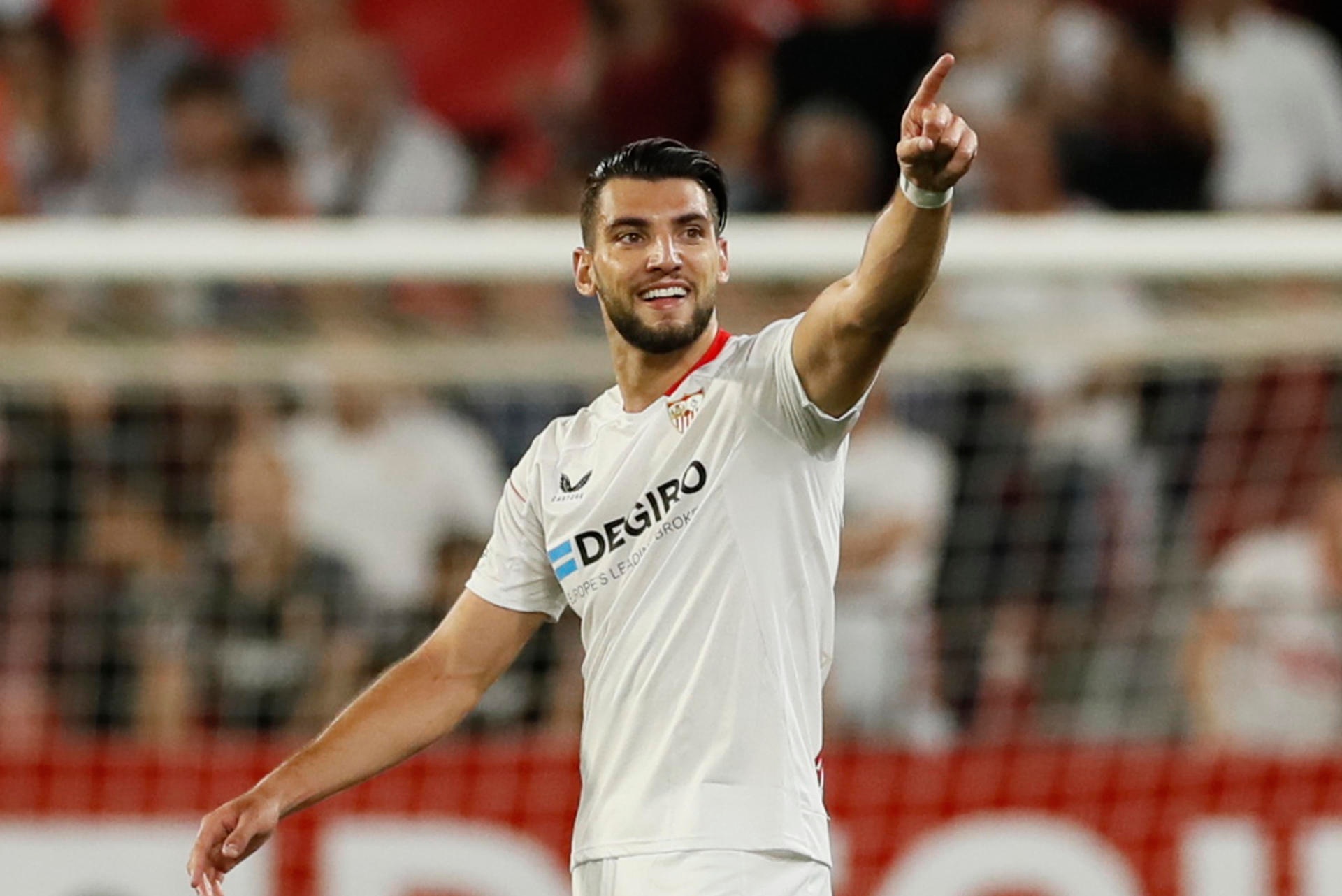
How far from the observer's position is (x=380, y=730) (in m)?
3.73

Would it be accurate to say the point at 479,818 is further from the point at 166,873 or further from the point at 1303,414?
the point at 1303,414

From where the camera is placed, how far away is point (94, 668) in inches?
280

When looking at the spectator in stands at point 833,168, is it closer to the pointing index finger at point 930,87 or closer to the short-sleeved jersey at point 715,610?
the short-sleeved jersey at point 715,610

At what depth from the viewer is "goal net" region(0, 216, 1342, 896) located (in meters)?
6.24

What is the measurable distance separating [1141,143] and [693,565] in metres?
5.63

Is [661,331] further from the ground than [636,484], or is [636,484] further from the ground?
[661,331]

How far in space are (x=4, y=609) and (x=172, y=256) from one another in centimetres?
188

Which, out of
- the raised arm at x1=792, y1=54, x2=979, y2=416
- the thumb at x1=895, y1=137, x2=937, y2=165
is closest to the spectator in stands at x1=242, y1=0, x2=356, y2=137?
the raised arm at x1=792, y1=54, x2=979, y2=416

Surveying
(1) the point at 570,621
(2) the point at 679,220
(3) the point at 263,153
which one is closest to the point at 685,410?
(2) the point at 679,220

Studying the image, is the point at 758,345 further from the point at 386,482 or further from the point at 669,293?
the point at 386,482

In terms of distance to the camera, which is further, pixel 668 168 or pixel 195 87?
pixel 195 87

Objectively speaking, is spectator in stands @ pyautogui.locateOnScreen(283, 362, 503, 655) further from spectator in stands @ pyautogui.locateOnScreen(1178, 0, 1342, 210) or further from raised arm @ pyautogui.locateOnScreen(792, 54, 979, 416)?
raised arm @ pyautogui.locateOnScreen(792, 54, 979, 416)

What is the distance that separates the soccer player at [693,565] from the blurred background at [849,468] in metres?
2.72

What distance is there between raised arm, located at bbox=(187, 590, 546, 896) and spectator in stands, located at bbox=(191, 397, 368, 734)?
302 centimetres
